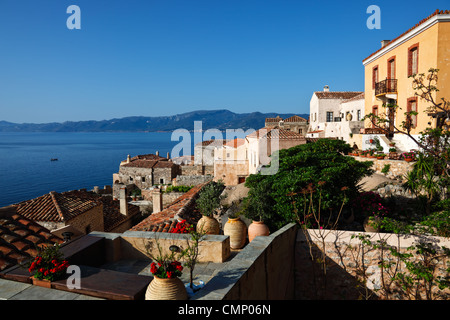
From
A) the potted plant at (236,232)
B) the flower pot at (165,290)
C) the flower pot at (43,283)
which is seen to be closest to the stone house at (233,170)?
the potted plant at (236,232)

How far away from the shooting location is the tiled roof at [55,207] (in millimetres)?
16133

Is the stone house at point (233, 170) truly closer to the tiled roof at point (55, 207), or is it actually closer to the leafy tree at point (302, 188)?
the tiled roof at point (55, 207)

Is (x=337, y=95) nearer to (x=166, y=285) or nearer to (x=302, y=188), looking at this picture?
(x=302, y=188)

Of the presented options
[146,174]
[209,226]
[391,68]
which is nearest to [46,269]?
[209,226]

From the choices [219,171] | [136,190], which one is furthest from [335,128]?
[136,190]

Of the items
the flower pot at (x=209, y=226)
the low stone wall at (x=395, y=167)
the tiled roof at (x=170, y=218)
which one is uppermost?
the low stone wall at (x=395, y=167)

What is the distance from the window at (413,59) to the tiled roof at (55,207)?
21.4m

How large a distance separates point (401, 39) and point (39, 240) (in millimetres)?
21413

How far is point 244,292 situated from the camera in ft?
15.6

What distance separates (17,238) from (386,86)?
22.3 meters

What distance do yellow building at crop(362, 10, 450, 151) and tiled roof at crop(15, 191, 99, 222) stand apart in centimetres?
1718

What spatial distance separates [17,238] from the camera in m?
6.05
